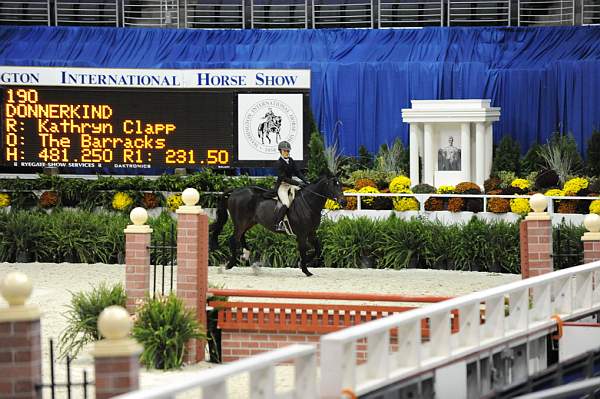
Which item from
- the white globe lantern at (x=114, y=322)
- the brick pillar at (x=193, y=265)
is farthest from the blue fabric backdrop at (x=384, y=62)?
the white globe lantern at (x=114, y=322)

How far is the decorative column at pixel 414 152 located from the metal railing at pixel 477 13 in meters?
4.15

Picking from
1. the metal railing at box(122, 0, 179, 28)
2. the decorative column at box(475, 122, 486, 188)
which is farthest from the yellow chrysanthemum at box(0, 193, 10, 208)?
the decorative column at box(475, 122, 486, 188)

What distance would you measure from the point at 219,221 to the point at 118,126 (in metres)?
4.73

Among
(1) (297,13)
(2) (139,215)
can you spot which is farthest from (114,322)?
(1) (297,13)

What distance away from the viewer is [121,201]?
28.2 meters

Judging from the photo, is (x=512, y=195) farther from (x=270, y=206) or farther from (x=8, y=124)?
(x=8, y=124)

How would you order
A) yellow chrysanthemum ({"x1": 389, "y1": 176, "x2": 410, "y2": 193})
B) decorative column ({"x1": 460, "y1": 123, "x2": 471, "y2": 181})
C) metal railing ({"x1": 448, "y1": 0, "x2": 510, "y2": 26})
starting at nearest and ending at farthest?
1. yellow chrysanthemum ({"x1": 389, "y1": 176, "x2": 410, "y2": 193})
2. decorative column ({"x1": 460, "y1": 123, "x2": 471, "y2": 181})
3. metal railing ({"x1": 448, "y1": 0, "x2": 510, "y2": 26})

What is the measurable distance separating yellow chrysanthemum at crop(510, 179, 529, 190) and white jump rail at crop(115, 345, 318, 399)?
19.8 metres

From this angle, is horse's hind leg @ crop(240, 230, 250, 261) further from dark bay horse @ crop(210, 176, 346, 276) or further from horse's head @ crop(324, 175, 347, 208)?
horse's head @ crop(324, 175, 347, 208)

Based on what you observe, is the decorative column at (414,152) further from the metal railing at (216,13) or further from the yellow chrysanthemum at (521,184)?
the metal railing at (216,13)

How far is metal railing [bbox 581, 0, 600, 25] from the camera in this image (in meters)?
34.0

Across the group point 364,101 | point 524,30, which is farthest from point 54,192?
point 524,30

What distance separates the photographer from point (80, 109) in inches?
1117

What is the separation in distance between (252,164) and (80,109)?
3.36 meters
